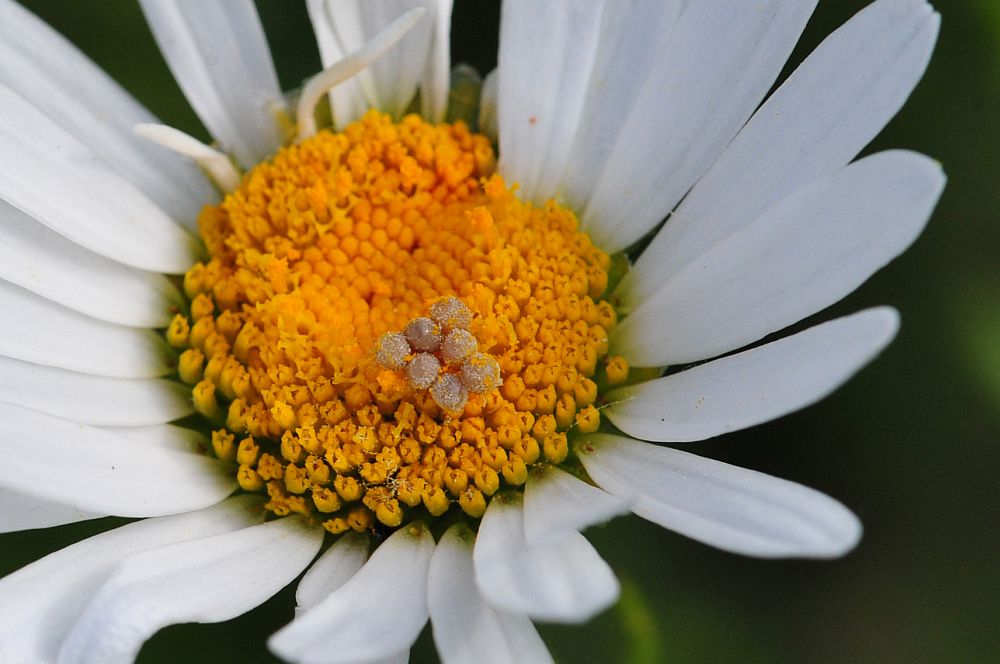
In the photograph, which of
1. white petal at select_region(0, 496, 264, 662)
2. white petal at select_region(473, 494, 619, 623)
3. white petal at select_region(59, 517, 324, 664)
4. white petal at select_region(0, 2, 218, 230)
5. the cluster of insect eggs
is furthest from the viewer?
white petal at select_region(0, 2, 218, 230)

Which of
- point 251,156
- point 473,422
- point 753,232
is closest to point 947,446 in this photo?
point 753,232

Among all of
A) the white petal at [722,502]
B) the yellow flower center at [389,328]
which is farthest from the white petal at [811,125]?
the white petal at [722,502]

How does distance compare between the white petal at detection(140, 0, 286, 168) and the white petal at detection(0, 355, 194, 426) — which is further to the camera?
the white petal at detection(140, 0, 286, 168)

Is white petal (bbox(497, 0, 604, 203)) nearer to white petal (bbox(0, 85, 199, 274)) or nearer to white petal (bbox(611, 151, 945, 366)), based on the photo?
white petal (bbox(611, 151, 945, 366))

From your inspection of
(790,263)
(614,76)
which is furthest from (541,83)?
(790,263)

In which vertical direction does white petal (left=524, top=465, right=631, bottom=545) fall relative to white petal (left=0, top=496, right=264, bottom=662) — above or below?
above

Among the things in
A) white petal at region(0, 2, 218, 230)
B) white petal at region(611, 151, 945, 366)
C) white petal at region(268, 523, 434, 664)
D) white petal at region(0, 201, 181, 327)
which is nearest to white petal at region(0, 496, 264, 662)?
white petal at region(268, 523, 434, 664)
